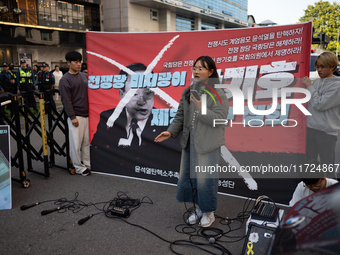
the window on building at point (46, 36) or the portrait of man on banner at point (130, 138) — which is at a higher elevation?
the window on building at point (46, 36)

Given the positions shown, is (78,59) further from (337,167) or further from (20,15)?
(20,15)

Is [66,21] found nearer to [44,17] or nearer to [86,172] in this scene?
[44,17]

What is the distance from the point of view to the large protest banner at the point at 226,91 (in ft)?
12.9

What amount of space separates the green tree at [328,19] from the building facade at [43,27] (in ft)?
115

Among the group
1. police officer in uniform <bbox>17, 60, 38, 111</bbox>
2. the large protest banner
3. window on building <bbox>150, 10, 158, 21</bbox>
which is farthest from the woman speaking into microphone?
window on building <bbox>150, 10, 158, 21</bbox>

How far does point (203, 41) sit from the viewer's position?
4.42 meters

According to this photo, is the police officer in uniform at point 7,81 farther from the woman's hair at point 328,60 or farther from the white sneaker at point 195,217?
the woman's hair at point 328,60

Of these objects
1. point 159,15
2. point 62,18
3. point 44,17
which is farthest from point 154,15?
point 44,17

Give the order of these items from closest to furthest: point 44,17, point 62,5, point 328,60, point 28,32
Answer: point 328,60 → point 28,32 → point 44,17 → point 62,5

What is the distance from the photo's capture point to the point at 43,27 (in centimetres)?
2450

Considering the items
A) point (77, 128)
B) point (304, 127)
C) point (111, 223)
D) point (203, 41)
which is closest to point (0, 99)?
point (77, 128)

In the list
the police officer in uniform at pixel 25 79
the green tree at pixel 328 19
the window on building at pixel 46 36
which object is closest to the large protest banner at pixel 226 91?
the police officer in uniform at pixel 25 79

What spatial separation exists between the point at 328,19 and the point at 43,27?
43.0 metres

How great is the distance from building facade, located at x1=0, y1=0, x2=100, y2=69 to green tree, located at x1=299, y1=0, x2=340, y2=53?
34.9m
